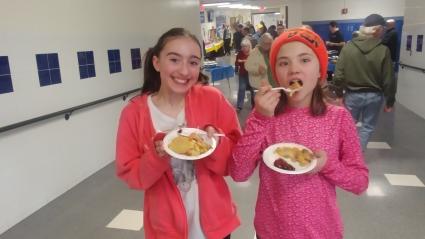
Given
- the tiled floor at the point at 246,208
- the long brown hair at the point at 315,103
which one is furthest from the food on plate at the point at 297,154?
the tiled floor at the point at 246,208

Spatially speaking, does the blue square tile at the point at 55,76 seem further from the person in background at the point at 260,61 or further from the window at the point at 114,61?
the person in background at the point at 260,61

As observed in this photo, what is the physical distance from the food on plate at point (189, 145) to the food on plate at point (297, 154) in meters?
0.24

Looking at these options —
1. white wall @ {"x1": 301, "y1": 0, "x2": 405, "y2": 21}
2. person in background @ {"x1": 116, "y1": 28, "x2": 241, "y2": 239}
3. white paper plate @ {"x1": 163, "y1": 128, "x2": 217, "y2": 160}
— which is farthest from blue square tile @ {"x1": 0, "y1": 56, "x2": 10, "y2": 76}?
white wall @ {"x1": 301, "y1": 0, "x2": 405, "y2": 21}

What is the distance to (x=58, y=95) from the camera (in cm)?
304

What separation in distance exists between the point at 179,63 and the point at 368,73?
273 cm

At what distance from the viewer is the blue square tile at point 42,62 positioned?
9.20 ft

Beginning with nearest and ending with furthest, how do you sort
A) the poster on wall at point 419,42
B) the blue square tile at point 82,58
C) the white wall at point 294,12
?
the blue square tile at point 82,58, the poster on wall at point 419,42, the white wall at point 294,12

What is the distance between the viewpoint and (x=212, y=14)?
1580 cm

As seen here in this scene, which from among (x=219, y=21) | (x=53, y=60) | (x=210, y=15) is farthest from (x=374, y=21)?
(x=219, y=21)

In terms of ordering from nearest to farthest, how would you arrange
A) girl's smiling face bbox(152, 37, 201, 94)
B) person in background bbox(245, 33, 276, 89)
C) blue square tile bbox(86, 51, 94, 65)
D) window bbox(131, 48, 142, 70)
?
girl's smiling face bbox(152, 37, 201, 94) < blue square tile bbox(86, 51, 94, 65) < window bbox(131, 48, 142, 70) < person in background bbox(245, 33, 276, 89)

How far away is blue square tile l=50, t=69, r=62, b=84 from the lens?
9.68 ft

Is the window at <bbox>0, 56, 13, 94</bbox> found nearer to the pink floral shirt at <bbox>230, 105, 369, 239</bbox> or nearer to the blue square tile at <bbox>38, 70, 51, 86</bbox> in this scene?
the blue square tile at <bbox>38, 70, 51, 86</bbox>

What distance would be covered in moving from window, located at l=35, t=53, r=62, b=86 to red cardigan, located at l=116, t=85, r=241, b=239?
75.5 inches

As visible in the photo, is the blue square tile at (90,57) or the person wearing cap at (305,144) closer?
the person wearing cap at (305,144)
